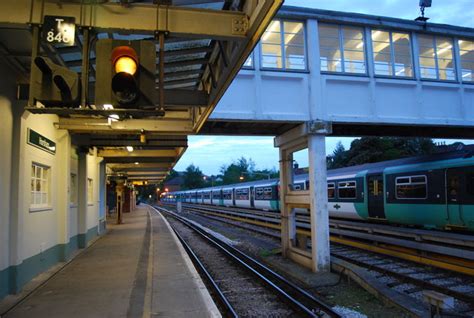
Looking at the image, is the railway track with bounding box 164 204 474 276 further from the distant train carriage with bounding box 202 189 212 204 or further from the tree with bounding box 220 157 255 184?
the tree with bounding box 220 157 255 184

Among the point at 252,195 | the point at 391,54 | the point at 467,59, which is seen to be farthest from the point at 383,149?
the point at 391,54

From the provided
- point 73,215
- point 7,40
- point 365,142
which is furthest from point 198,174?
point 7,40

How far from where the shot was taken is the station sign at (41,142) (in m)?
8.70

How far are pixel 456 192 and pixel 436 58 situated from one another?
4.06 m

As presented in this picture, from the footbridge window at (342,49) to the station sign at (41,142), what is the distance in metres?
7.53

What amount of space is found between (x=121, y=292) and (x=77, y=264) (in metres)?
4.00

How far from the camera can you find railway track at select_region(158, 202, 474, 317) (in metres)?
8.30

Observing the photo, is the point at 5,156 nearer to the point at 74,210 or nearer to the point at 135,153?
the point at 74,210

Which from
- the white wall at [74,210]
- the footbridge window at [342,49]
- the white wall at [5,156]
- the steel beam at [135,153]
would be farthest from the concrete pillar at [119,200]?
the white wall at [5,156]

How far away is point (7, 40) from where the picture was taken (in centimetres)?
635

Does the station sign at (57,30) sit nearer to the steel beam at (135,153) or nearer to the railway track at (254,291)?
the railway track at (254,291)

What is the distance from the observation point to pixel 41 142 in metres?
9.50

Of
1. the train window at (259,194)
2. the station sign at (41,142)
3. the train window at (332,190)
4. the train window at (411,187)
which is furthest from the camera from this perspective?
the train window at (259,194)

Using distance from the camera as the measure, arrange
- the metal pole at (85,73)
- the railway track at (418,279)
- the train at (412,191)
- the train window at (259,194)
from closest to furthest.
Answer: the metal pole at (85,73) → the railway track at (418,279) → the train at (412,191) → the train window at (259,194)
